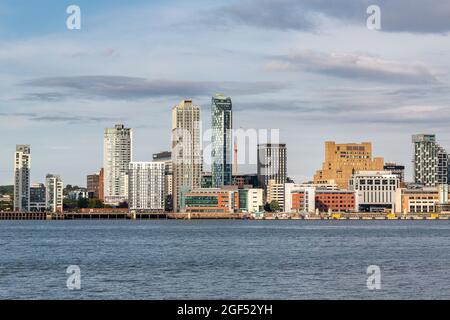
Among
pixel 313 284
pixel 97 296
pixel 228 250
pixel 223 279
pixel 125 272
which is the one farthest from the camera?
pixel 228 250

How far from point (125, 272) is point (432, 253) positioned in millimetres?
29718

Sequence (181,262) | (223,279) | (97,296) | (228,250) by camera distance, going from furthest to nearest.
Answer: (228,250) → (181,262) → (223,279) → (97,296)

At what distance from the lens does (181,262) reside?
190 ft

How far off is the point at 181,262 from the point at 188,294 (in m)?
20.1

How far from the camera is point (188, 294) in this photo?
38.0 m
